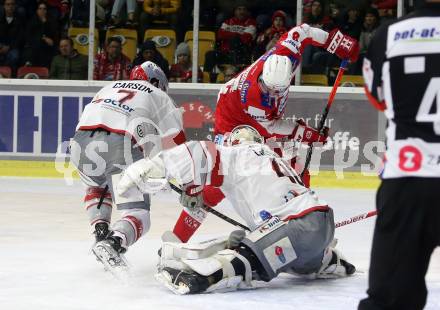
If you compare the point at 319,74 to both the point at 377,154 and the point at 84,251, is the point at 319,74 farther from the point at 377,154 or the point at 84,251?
the point at 84,251

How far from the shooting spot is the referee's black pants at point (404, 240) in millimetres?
2666

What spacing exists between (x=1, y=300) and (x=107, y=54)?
5.28 m

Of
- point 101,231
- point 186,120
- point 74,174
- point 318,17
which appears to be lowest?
point 74,174

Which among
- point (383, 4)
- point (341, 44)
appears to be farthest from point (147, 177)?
point (383, 4)

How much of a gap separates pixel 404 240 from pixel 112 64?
657cm

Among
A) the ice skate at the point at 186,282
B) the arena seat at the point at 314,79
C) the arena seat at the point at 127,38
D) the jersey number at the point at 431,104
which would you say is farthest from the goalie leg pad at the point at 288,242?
the arena seat at the point at 127,38

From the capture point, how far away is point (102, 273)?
4.57m

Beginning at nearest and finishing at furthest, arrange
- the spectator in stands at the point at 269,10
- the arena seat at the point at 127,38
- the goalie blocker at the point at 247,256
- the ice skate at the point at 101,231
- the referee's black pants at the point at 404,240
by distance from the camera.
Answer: the referee's black pants at the point at 404,240 < the goalie blocker at the point at 247,256 < the ice skate at the point at 101,231 < the spectator in stands at the point at 269,10 < the arena seat at the point at 127,38

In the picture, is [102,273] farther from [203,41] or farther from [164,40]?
[164,40]

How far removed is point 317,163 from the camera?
27.3ft

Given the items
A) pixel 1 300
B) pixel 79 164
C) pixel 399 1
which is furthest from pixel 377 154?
pixel 1 300

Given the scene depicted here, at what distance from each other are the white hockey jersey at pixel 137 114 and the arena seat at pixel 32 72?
4.07m

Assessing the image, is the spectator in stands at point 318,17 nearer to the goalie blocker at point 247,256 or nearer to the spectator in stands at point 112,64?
the spectator in stands at point 112,64

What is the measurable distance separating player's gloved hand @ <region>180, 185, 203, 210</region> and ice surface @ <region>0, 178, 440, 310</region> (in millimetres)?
348
